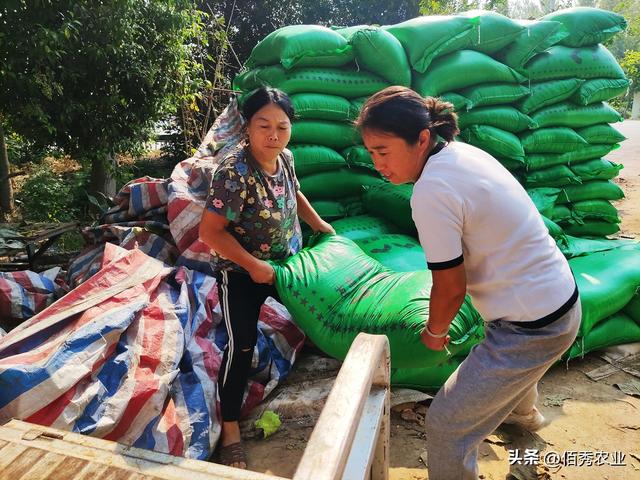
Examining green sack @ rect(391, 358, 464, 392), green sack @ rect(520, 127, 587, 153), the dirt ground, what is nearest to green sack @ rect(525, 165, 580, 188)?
green sack @ rect(520, 127, 587, 153)

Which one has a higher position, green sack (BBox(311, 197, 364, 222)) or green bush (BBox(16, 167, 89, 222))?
green sack (BBox(311, 197, 364, 222))

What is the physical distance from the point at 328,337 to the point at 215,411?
51 cm

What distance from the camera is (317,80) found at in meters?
2.79

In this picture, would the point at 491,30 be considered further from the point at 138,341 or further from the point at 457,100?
the point at 138,341

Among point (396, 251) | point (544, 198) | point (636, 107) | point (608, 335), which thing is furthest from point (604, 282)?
point (636, 107)

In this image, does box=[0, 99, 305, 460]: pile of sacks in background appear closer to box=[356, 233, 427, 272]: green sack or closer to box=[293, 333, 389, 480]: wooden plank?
box=[356, 233, 427, 272]: green sack

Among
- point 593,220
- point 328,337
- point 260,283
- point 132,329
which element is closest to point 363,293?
point 328,337

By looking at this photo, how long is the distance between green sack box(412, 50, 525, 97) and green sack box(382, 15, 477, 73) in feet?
0.22

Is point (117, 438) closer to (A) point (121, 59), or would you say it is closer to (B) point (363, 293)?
(B) point (363, 293)

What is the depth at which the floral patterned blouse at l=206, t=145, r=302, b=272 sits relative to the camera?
60.3 inches

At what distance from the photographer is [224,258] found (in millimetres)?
1642

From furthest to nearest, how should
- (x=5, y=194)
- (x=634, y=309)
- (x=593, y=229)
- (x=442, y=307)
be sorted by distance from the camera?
(x=5, y=194), (x=593, y=229), (x=634, y=309), (x=442, y=307)

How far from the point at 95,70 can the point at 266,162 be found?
371 centimetres

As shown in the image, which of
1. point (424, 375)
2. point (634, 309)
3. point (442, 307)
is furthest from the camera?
point (634, 309)
